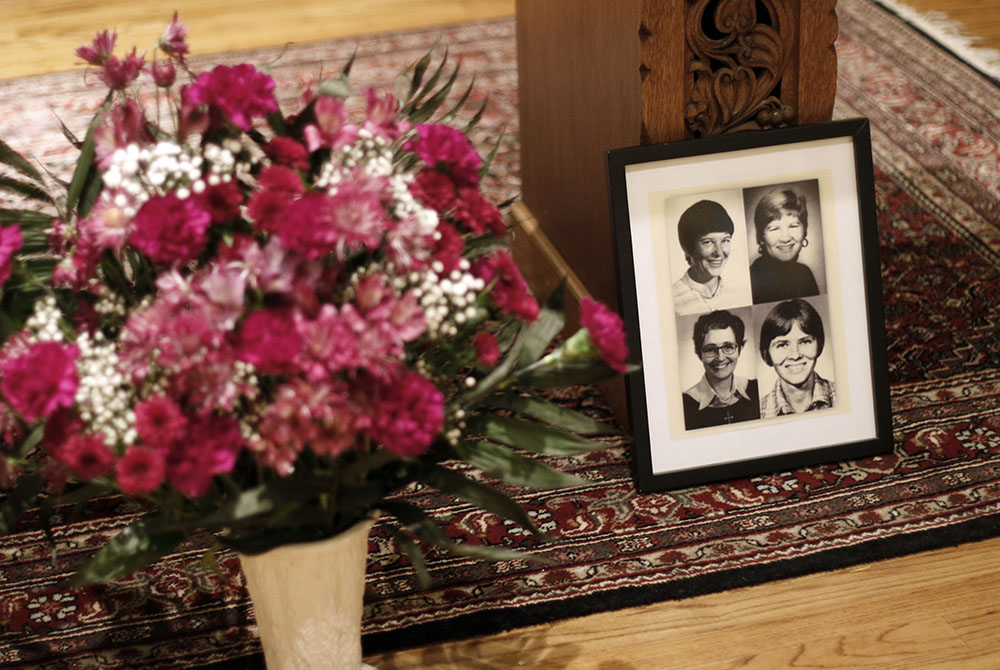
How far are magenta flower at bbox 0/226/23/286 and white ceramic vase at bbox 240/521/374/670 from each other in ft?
1.14

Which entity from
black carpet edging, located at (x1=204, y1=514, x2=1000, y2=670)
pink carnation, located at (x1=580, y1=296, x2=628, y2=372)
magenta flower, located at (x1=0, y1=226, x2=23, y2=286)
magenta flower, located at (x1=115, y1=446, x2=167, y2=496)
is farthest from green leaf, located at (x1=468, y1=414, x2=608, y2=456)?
black carpet edging, located at (x1=204, y1=514, x2=1000, y2=670)

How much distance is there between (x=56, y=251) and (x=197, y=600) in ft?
2.27

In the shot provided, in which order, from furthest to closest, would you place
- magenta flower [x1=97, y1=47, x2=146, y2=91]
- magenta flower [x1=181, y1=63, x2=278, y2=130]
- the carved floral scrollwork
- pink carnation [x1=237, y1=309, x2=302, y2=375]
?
the carved floral scrollwork
magenta flower [x1=97, y1=47, x2=146, y2=91]
magenta flower [x1=181, y1=63, x2=278, y2=130]
pink carnation [x1=237, y1=309, x2=302, y2=375]

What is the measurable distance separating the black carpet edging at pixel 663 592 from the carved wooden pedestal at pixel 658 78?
40 centimetres

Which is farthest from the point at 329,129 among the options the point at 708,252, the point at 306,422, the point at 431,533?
the point at 708,252

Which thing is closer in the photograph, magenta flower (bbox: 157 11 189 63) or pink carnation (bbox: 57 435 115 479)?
pink carnation (bbox: 57 435 115 479)

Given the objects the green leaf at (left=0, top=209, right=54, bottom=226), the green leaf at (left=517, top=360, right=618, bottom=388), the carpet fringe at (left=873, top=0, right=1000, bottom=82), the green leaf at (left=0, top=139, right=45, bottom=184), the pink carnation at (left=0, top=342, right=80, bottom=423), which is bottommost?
the green leaf at (left=517, top=360, right=618, bottom=388)

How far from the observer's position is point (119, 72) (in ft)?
3.53

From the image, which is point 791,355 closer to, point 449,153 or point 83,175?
point 449,153

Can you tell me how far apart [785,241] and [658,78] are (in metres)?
0.33

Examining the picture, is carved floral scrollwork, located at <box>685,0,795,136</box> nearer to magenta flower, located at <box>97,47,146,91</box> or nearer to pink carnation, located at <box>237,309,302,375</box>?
magenta flower, located at <box>97,47,146,91</box>

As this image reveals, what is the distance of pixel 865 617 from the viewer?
1571 mm

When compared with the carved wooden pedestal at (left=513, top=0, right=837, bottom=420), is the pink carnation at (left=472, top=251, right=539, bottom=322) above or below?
below

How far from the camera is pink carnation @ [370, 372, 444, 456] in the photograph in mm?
901
